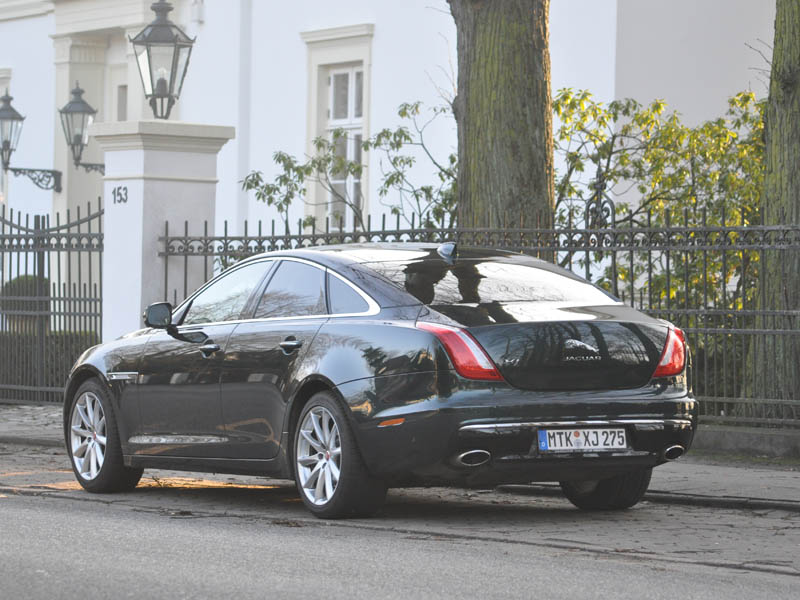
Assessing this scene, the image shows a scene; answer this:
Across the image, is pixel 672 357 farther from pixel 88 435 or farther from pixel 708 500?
pixel 88 435

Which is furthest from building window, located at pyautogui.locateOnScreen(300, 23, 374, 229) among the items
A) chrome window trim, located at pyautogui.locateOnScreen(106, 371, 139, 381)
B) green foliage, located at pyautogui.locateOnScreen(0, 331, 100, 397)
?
chrome window trim, located at pyautogui.locateOnScreen(106, 371, 139, 381)

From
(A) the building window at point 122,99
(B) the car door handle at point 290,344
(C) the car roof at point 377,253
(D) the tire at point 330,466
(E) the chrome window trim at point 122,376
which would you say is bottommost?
(D) the tire at point 330,466

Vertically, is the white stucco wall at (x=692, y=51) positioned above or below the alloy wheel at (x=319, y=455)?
above

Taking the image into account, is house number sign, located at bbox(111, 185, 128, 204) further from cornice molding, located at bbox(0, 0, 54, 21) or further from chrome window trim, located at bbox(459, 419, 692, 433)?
cornice molding, located at bbox(0, 0, 54, 21)

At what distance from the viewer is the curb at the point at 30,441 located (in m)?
14.4

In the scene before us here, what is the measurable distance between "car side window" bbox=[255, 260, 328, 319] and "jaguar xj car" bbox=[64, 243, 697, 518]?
1 centimetres

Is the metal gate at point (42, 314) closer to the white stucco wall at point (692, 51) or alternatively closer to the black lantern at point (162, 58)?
the black lantern at point (162, 58)

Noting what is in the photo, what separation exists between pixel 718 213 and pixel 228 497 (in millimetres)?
7183

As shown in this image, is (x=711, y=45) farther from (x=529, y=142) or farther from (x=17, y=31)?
(x=17, y=31)

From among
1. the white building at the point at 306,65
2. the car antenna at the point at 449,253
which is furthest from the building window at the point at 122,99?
the car antenna at the point at 449,253

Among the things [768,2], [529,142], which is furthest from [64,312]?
[768,2]

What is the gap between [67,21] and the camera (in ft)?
91.5

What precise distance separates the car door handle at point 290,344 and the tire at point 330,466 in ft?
1.06

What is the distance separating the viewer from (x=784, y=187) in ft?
44.1
